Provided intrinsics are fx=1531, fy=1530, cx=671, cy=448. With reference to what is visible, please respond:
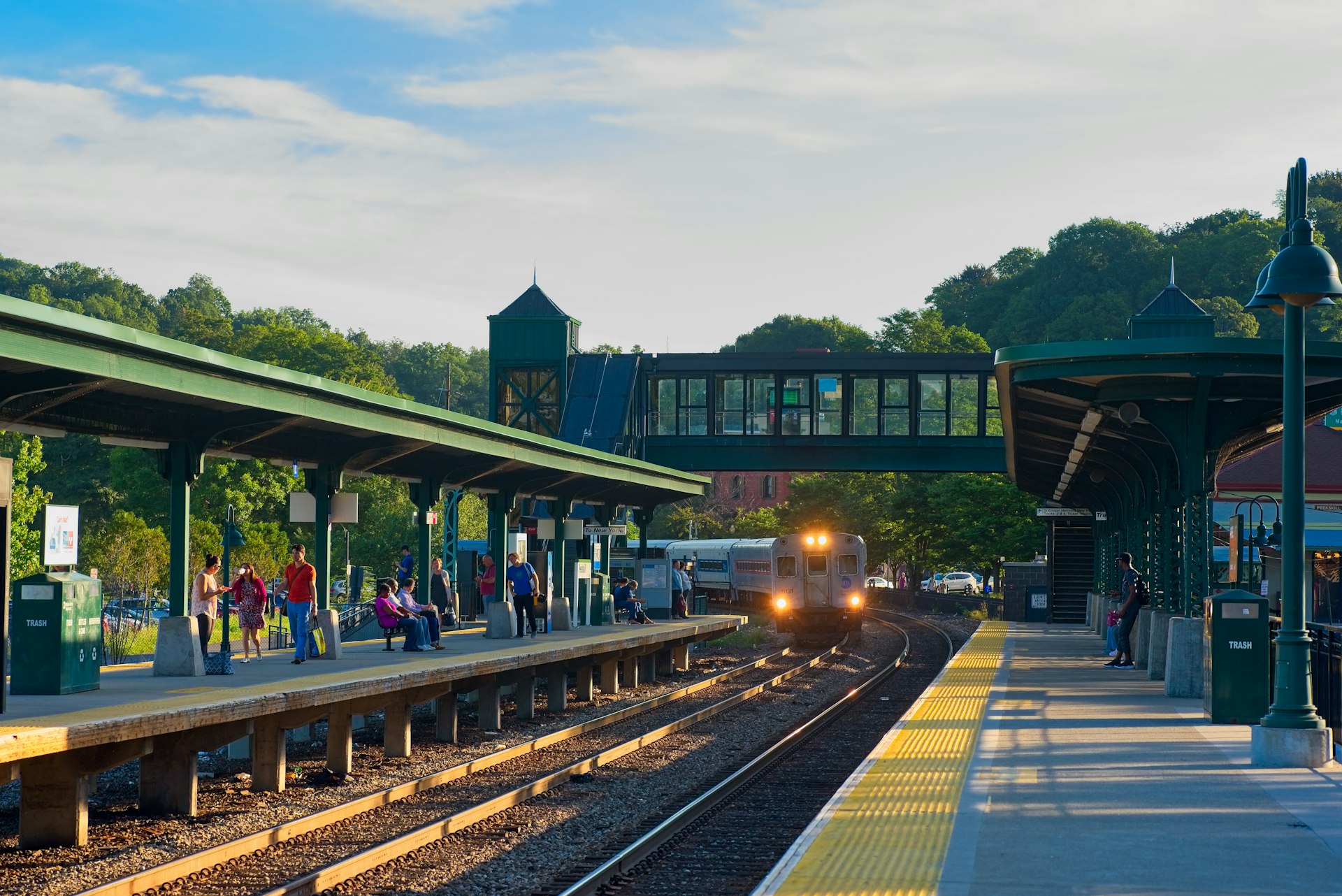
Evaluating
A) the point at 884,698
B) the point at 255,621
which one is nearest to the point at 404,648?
the point at 255,621

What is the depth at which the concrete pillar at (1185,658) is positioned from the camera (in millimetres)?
20203

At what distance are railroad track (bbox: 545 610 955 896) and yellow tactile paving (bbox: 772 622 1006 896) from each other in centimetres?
96

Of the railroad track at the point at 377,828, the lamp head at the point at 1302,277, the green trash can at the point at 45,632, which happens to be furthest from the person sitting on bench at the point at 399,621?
the lamp head at the point at 1302,277

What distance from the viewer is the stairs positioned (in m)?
53.3

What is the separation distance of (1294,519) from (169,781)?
1005 centimetres

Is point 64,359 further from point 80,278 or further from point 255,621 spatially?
point 80,278

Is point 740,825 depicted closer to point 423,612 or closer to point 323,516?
point 423,612

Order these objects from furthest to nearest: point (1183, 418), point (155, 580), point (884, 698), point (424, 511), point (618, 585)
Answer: point (155, 580) → point (618, 585) → point (884, 698) → point (424, 511) → point (1183, 418)

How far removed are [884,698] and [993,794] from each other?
15.9 m

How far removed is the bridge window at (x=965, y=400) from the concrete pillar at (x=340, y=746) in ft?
109

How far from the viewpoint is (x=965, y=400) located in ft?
154

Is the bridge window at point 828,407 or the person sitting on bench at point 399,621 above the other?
the bridge window at point 828,407

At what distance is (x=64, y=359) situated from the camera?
40.4ft

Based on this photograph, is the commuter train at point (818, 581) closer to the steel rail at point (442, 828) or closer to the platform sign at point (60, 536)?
the steel rail at point (442, 828)
